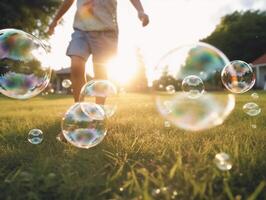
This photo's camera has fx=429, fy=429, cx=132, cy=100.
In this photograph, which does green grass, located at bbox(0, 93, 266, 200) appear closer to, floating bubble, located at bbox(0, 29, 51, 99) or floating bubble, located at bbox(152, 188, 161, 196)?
floating bubble, located at bbox(152, 188, 161, 196)

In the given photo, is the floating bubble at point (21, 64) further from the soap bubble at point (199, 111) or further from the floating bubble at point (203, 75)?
the floating bubble at point (203, 75)

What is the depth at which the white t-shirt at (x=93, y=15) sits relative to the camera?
4996 millimetres

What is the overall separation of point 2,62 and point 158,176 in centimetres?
243

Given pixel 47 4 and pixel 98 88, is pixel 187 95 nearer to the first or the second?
pixel 98 88

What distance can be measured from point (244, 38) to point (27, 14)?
1213 inches

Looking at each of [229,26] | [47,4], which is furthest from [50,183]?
[229,26]

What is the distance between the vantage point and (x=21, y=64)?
4352mm

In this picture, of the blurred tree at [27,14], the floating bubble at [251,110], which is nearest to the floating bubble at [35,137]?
the floating bubble at [251,110]

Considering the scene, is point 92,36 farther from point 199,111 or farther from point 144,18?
point 199,111

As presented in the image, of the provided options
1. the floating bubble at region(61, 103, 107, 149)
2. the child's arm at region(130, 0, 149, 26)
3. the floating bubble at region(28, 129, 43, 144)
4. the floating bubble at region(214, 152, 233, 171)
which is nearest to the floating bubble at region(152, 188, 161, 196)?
the floating bubble at region(214, 152, 233, 171)

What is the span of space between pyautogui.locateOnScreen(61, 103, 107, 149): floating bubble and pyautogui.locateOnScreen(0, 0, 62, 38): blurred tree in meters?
26.8

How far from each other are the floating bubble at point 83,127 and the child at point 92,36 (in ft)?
3.66

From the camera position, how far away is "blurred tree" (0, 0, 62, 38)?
29184 mm

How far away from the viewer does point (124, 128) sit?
4922 mm
